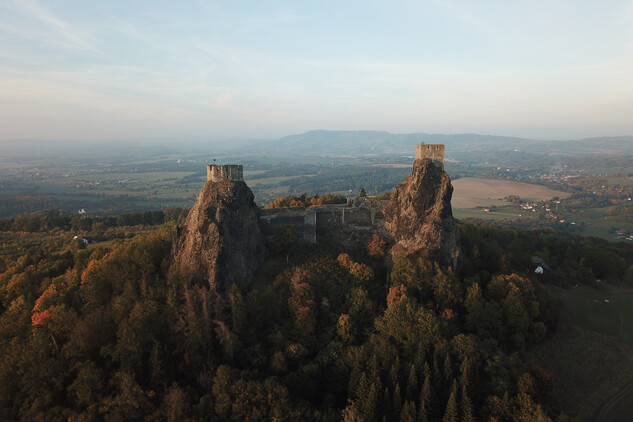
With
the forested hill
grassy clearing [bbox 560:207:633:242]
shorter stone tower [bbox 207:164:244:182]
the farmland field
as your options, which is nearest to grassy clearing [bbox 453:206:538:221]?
the farmland field

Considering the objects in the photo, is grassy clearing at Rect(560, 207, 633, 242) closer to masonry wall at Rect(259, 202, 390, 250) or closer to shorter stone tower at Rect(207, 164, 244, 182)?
masonry wall at Rect(259, 202, 390, 250)

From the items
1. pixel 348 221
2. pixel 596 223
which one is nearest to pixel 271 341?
pixel 348 221

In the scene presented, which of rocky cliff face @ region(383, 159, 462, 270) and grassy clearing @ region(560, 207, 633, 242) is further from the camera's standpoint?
grassy clearing @ region(560, 207, 633, 242)

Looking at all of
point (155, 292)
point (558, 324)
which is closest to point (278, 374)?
point (155, 292)

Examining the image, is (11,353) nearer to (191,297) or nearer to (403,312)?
(191,297)

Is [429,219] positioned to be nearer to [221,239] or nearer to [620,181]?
[221,239]

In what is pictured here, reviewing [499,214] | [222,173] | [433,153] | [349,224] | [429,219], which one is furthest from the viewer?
[499,214]

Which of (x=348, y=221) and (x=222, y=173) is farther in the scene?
(x=348, y=221)
